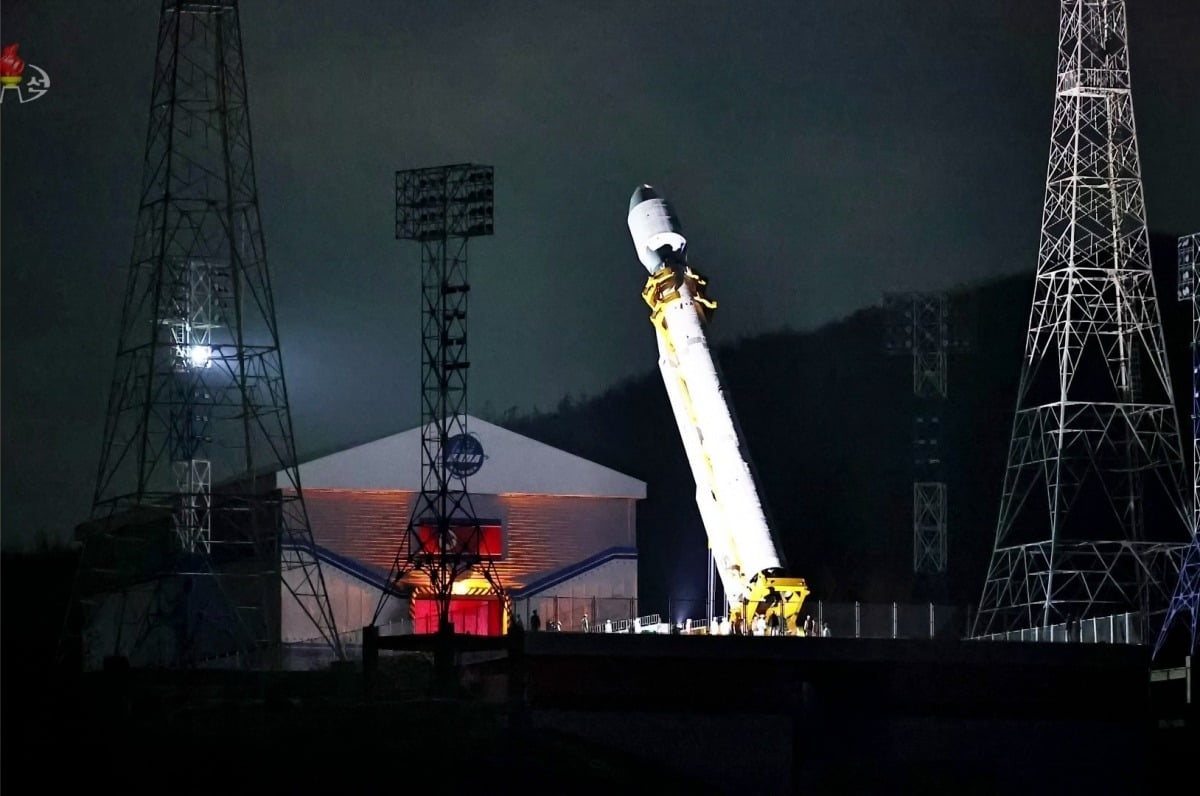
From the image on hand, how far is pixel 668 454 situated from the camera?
74.8 metres

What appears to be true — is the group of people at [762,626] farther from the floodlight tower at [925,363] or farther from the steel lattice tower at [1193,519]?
the floodlight tower at [925,363]

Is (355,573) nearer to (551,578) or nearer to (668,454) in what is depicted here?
(551,578)

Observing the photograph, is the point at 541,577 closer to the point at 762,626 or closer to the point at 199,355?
the point at 199,355

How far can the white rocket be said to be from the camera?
4056cm

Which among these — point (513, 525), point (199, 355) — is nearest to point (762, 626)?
point (513, 525)

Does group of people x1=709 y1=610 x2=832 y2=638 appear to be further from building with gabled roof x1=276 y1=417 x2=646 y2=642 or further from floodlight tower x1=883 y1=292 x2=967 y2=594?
floodlight tower x1=883 y1=292 x2=967 y2=594

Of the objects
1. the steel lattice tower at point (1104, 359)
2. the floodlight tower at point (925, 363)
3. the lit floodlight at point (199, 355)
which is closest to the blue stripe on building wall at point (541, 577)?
the lit floodlight at point (199, 355)

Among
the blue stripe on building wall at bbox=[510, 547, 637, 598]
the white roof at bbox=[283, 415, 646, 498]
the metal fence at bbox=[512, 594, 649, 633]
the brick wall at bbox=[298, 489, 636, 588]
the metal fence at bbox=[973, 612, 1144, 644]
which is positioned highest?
the white roof at bbox=[283, 415, 646, 498]

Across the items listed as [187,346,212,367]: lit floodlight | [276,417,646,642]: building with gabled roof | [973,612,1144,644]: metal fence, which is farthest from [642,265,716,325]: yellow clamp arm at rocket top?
[187,346,212,367]: lit floodlight

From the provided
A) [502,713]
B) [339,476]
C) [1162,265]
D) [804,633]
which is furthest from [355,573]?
[1162,265]

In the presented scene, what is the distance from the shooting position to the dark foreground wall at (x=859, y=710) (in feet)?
133

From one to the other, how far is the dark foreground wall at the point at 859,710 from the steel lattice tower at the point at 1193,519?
32.7 ft

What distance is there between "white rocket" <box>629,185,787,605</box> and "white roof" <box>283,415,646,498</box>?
14642 mm

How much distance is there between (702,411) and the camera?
4206 cm
